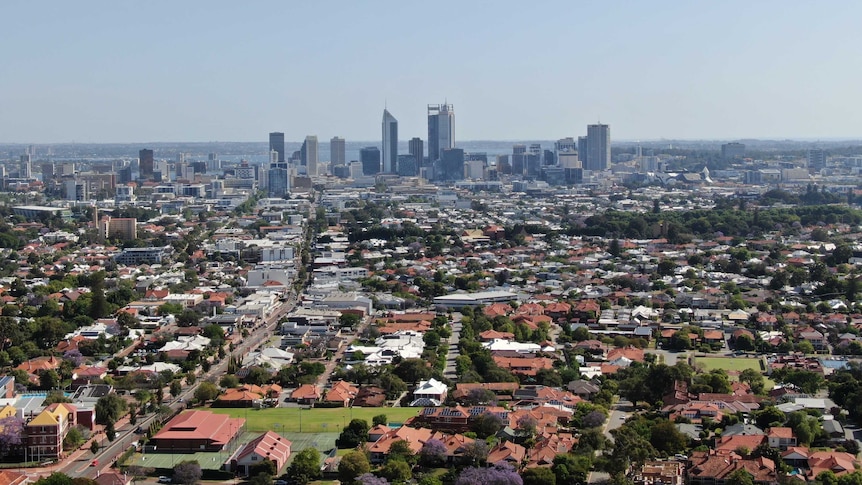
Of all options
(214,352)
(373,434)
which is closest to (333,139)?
(214,352)

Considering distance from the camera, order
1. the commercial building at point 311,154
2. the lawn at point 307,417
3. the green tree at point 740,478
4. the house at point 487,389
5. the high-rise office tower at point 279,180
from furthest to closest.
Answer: the commercial building at point 311,154
the high-rise office tower at point 279,180
the house at point 487,389
the lawn at point 307,417
the green tree at point 740,478

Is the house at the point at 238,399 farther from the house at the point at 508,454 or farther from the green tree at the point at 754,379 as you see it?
the green tree at the point at 754,379

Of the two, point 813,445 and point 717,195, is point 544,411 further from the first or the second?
point 717,195

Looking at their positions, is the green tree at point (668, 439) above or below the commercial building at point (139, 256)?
below

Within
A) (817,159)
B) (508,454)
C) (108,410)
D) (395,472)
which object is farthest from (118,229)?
(817,159)

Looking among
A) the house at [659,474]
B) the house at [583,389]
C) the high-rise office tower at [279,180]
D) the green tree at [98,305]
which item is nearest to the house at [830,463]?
the house at [659,474]

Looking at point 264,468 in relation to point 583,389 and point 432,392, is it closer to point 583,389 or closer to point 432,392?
point 432,392
